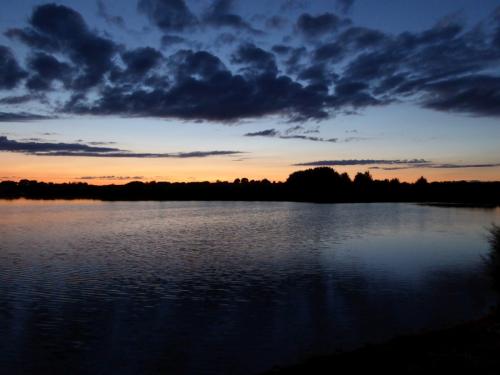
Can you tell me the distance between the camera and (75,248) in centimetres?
4041

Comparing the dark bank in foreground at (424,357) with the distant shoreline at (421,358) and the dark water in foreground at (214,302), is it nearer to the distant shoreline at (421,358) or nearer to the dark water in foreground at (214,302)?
the distant shoreline at (421,358)

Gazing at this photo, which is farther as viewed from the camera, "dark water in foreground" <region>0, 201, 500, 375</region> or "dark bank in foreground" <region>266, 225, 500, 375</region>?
"dark water in foreground" <region>0, 201, 500, 375</region>

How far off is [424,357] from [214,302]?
11507mm

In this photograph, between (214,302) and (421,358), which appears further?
(214,302)

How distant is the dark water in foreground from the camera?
49.3ft

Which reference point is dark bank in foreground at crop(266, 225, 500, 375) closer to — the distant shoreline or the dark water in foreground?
the distant shoreline

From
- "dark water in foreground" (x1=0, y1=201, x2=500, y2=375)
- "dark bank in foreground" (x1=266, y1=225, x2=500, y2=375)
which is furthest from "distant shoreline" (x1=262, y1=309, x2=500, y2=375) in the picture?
"dark water in foreground" (x1=0, y1=201, x2=500, y2=375)

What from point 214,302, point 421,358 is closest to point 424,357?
point 421,358

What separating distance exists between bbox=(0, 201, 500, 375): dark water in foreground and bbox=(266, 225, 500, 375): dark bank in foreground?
7.77ft

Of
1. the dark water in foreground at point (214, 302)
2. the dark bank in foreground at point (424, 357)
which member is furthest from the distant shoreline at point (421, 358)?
the dark water in foreground at point (214, 302)

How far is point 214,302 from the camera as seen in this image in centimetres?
2155

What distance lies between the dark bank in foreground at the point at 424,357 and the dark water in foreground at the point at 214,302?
237 cm

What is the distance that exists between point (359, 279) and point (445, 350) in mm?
14192

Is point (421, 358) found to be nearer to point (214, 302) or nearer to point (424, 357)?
point (424, 357)
